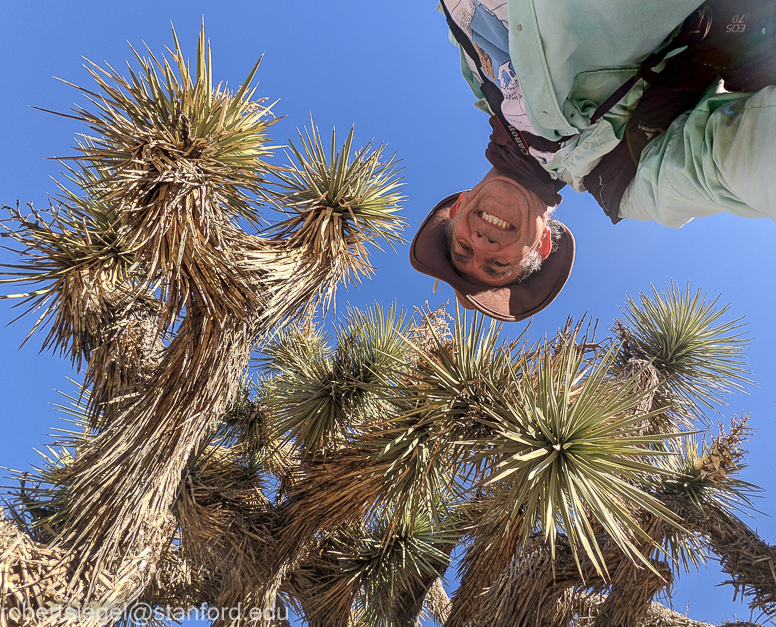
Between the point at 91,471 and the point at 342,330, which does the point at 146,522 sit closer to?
the point at 91,471

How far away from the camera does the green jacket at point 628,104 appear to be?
97 centimetres

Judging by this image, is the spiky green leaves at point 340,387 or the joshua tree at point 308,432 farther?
the spiky green leaves at point 340,387

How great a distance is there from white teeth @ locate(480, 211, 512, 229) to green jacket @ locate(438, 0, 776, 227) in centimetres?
64

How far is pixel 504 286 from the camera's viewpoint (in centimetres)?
225

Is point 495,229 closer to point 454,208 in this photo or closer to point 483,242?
point 483,242

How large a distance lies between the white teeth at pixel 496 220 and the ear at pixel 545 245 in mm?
246

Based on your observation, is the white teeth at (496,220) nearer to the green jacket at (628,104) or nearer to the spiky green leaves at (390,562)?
the green jacket at (628,104)

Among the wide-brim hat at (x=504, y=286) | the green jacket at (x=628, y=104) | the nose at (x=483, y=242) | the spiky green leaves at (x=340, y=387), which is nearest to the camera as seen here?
the green jacket at (x=628, y=104)

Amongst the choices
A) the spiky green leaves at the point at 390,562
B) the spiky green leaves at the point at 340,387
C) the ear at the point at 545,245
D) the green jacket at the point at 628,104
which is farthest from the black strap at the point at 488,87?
the spiky green leaves at the point at 390,562

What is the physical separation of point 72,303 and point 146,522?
1.48 m

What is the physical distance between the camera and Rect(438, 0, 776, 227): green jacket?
97 cm

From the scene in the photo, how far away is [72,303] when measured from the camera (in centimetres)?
270

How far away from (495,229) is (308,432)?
88.5 inches

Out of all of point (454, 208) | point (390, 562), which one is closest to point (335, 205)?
point (454, 208)
